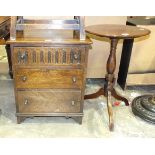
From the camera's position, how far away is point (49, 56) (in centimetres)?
155

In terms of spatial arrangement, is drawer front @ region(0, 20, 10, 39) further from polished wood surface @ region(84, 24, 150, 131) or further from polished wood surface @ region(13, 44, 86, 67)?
polished wood surface @ region(84, 24, 150, 131)

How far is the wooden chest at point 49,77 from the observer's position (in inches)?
59.8

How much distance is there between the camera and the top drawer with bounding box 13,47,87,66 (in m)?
1.52

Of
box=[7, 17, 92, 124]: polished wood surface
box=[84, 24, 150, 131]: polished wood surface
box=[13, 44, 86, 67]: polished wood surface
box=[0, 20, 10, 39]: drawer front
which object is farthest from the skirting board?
box=[0, 20, 10, 39]: drawer front

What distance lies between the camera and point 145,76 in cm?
238

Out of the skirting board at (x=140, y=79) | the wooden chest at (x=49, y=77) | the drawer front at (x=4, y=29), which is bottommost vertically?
the skirting board at (x=140, y=79)

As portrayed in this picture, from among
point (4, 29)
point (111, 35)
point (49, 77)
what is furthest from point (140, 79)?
point (4, 29)

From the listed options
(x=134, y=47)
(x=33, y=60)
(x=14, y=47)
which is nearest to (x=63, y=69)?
(x=33, y=60)

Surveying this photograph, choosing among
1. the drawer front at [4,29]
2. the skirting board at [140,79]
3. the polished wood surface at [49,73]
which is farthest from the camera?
the skirting board at [140,79]

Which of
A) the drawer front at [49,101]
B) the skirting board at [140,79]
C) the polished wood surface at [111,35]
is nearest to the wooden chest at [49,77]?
the drawer front at [49,101]

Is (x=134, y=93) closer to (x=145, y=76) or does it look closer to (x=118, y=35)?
(x=145, y=76)

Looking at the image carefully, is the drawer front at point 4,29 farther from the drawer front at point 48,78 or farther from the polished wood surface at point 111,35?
the polished wood surface at point 111,35

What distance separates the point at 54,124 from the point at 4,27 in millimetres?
904

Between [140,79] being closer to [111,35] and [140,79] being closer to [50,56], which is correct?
[111,35]
